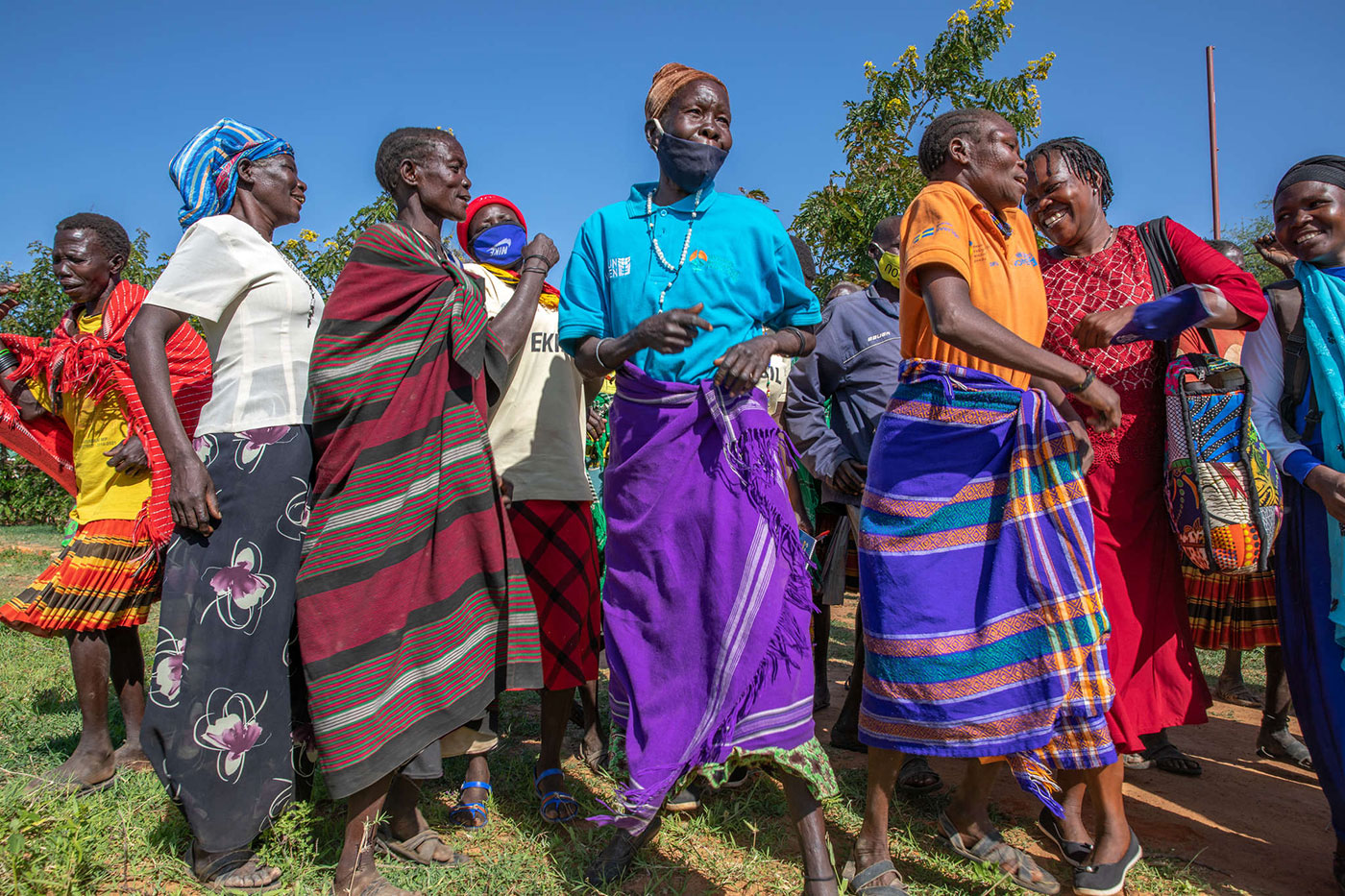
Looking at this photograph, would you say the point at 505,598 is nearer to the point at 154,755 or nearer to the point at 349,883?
the point at 349,883

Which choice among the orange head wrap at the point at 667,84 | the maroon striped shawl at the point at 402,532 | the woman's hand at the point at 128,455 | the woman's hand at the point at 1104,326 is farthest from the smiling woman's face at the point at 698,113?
the woman's hand at the point at 128,455

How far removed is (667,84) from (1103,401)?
1.65 m

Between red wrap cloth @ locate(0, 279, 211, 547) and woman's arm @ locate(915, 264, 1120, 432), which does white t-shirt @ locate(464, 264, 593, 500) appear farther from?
woman's arm @ locate(915, 264, 1120, 432)

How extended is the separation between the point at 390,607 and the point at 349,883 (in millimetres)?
809

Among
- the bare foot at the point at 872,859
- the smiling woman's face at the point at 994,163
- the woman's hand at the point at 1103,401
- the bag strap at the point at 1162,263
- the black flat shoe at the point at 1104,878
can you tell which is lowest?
the black flat shoe at the point at 1104,878

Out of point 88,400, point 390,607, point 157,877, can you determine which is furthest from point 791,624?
point 88,400

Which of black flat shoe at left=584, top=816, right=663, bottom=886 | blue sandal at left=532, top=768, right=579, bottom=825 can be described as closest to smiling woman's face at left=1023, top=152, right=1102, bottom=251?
black flat shoe at left=584, top=816, right=663, bottom=886

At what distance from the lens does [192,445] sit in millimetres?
2857

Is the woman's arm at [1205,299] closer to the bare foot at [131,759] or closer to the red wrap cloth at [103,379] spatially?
the red wrap cloth at [103,379]

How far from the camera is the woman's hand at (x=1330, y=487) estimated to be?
2.82m

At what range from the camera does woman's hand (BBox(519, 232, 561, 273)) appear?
3227 mm

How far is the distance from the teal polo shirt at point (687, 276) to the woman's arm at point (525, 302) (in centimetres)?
17

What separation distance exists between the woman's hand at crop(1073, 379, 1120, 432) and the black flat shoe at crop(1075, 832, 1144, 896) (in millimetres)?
1300

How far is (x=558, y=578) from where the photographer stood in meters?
3.73
